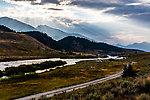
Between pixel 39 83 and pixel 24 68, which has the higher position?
pixel 39 83

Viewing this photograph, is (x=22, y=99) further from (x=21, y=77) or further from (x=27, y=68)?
(x=27, y=68)

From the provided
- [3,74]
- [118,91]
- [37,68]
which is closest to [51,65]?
[37,68]

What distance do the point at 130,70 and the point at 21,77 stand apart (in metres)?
45.4

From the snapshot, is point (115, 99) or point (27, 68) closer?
point (115, 99)

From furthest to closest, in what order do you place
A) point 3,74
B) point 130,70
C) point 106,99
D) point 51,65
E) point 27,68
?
point 51,65
point 27,68
point 3,74
point 130,70
point 106,99

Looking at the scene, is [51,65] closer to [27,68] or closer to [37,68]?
[37,68]

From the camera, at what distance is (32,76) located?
62.7 m

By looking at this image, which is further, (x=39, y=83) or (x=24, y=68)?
(x=24, y=68)

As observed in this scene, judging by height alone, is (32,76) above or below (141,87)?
below

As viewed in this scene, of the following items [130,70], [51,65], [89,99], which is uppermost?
[89,99]

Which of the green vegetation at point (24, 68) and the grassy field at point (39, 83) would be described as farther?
the green vegetation at point (24, 68)

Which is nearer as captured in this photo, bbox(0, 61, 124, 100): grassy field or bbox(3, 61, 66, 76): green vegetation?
bbox(0, 61, 124, 100): grassy field

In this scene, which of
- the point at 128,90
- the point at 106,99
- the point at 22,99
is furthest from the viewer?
the point at 22,99

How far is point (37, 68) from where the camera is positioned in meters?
93.5
